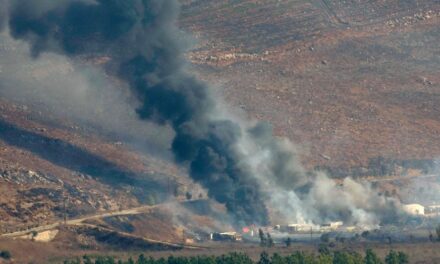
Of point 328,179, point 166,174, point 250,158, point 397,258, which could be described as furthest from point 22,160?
point 397,258

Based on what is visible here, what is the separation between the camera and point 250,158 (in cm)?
18400

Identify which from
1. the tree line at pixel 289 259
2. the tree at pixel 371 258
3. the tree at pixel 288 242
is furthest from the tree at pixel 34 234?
the tree at pixel 371 258

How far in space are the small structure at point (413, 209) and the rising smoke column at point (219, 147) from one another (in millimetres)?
2099

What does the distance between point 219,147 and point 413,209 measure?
30960mm

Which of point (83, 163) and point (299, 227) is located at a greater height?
point (83, 163)

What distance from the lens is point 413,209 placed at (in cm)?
18725

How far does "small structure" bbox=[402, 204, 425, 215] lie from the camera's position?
186250 mm

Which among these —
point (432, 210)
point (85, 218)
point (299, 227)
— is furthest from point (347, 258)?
point (432, 210)

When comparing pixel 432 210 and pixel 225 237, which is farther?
pixel 432 210

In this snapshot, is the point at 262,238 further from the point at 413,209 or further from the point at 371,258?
the point at 413,209

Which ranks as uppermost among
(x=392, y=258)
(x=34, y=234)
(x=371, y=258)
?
(x=34, y=234)

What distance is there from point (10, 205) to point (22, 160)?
61.0ft

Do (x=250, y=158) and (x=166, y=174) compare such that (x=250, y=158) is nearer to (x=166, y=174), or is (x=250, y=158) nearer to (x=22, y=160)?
(x=166, y=174)

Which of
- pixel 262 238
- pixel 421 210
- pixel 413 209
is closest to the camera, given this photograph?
pixel 262 238
